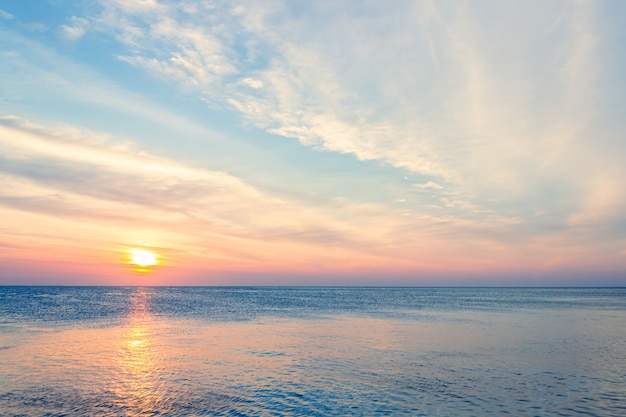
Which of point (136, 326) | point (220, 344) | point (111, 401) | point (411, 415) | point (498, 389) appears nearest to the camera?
point (411, 415)

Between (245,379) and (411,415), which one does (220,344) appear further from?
(411,415)

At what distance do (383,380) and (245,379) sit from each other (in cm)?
890

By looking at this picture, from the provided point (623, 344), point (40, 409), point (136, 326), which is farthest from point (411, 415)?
point (136, 326)

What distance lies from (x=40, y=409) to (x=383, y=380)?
747 inches

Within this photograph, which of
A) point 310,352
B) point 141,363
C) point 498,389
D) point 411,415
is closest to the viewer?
point 411,415

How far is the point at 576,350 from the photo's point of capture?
125 feet

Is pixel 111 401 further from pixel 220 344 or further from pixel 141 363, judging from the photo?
pixel 220 344

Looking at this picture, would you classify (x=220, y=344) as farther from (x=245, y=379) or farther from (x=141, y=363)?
(x=245, y=379)

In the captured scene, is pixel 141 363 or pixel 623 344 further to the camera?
pixel 623 344

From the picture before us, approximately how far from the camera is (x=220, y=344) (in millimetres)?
41562

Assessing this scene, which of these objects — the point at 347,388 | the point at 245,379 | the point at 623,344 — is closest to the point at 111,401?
the point at 245,379

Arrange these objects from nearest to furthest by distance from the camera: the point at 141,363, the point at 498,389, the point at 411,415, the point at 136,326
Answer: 1. the point at 411,415
2. the point at 498,389
3. the point at 141,363
4. the point at 136,326

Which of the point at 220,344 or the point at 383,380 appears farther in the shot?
the point at 220,344

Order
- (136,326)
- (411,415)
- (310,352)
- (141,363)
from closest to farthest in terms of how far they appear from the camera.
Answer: (411,415) → (141,363) → (310,352) → (136,326)
